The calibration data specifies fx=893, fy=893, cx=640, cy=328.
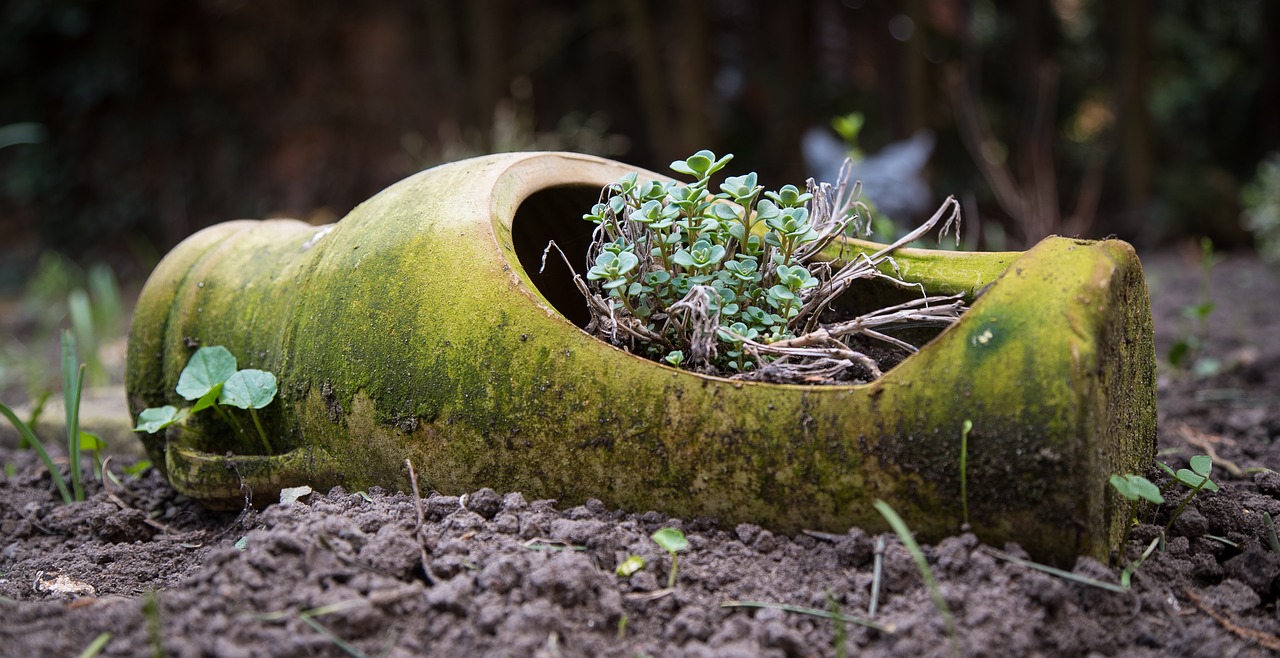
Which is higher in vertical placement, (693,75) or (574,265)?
(693,75)

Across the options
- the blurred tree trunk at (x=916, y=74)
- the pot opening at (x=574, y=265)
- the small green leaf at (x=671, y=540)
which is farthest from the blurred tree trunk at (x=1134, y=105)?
the small green leaf at (x=671, y=540)

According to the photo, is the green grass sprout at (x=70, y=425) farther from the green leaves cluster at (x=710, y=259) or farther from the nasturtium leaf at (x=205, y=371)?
the green leaves cluster at (x=710, y=259)

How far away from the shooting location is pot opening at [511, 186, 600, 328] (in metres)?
1.67

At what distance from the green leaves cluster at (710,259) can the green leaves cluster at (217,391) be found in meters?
0.62

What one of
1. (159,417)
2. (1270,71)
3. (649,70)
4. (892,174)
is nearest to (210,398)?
(159,417)

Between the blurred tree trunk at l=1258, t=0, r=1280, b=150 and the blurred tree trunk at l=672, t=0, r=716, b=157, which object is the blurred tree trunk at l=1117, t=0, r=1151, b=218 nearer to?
the blurred tree trunk at l=1258, t=0, r=1280, b=150

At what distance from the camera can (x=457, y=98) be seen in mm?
6711

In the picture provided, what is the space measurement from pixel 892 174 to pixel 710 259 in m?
3.79

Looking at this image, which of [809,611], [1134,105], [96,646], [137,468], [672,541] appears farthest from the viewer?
[1134,105]

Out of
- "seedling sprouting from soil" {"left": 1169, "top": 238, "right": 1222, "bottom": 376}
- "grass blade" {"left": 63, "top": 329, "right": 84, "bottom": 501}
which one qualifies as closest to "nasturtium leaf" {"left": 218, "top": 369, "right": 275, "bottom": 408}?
"grass blade" {"left": 63, "top": 329, "right": 84, "bottom": 501}

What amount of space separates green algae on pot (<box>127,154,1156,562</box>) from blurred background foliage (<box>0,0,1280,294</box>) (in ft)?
15.1

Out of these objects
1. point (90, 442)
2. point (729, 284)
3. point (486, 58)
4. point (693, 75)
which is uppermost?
point (486, 58)

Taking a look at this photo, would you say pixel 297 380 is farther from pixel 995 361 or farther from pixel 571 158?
pixel 995 361

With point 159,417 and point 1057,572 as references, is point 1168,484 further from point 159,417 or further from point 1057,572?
point 159,417
